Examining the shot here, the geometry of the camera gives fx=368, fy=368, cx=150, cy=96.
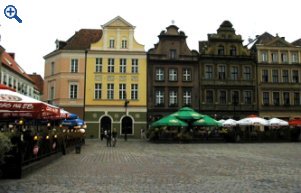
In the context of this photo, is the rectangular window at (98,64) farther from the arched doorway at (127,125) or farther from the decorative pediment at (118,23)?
the arched doorway at (127,125)

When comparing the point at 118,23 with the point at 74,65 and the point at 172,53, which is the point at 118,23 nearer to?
the point at 74,65

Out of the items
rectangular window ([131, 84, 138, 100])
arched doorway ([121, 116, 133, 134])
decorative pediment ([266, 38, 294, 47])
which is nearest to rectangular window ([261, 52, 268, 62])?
decorative pediment ([266, 38, 294, 47])

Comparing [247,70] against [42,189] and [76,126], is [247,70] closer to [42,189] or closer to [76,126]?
[76,126]

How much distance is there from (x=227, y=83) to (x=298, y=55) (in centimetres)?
1197

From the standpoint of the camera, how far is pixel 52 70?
51.2m

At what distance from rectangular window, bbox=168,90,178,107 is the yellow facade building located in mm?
3620

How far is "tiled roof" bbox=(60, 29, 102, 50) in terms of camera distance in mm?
49969

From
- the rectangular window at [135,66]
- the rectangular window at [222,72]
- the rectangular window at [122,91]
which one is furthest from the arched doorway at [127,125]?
the rectangular window at [222,72]

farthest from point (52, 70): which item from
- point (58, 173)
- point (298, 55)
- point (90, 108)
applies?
point (58, 173)

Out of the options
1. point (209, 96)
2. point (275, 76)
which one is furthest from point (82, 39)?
point (275, 76)

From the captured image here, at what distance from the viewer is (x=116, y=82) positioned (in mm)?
49375

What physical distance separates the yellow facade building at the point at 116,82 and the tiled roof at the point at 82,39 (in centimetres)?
194

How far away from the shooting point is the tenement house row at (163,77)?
161 ft

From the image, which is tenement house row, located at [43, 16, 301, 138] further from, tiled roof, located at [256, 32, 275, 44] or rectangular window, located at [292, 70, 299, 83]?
tiled roof, located at [256, 32, 275, 44]
